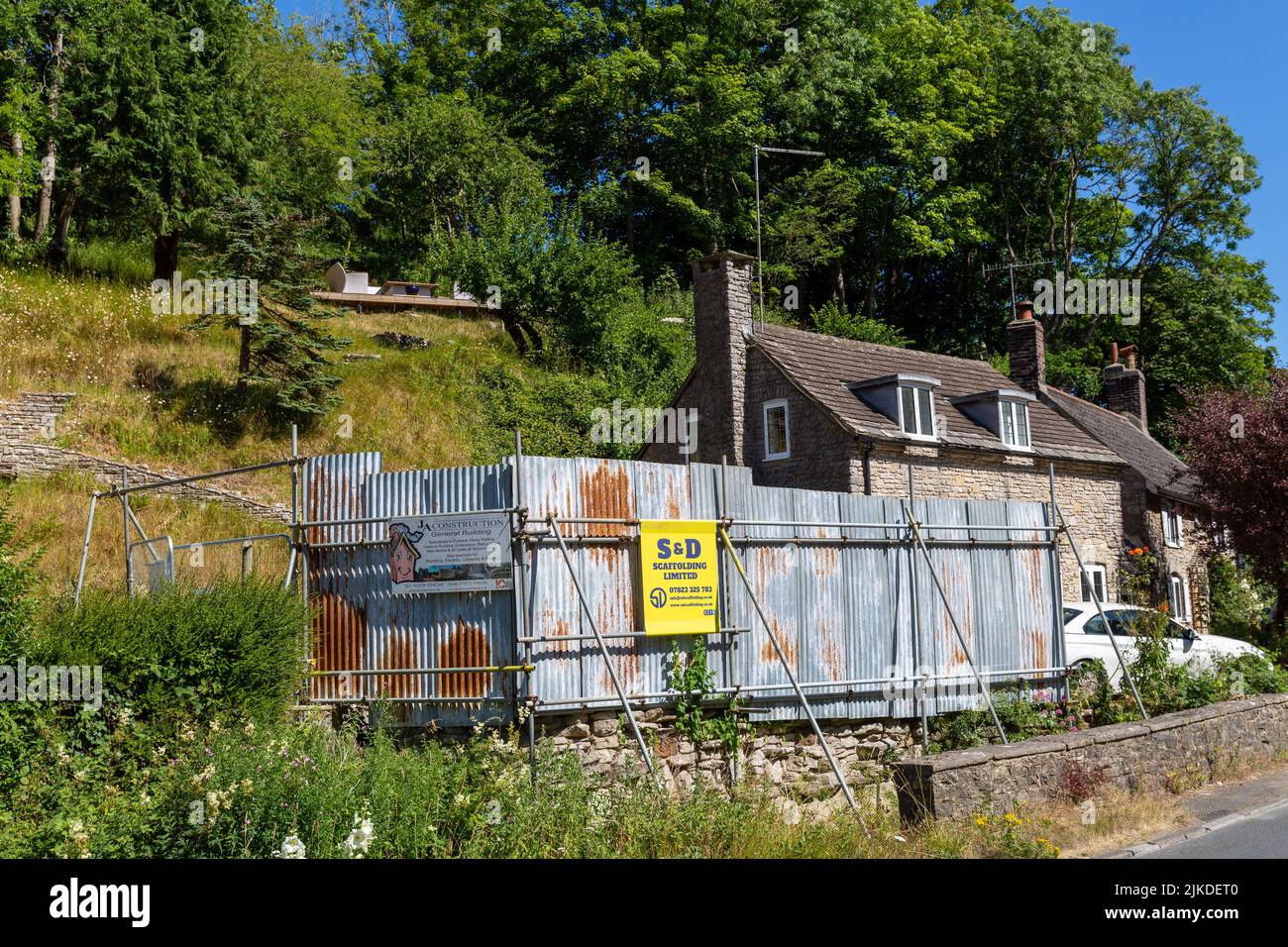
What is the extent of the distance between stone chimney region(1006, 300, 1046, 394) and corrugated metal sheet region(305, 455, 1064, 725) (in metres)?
21.0

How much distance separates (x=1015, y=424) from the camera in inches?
1171

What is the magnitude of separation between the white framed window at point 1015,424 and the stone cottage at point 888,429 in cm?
3

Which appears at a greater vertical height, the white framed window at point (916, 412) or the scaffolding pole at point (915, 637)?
the white framed window at point (916, 412)

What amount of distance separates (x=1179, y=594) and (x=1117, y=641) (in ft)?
59.6

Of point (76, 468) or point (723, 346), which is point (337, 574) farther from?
point (723, 346)

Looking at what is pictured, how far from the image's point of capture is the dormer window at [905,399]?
26562 millimetres

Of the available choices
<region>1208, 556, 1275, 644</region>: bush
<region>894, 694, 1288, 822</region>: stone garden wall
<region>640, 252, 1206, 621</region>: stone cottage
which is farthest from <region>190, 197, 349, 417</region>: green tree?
<region>1208, 556, 1275, 644</region>: bush

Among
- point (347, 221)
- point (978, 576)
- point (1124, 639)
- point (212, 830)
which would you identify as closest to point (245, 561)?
point (212, 830)

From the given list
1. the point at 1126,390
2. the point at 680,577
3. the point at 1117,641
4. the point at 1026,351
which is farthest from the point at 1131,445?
the point at 680,577

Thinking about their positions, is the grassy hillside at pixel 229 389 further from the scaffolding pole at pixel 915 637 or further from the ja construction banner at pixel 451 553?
the scaffolding pole at pixel 915 637

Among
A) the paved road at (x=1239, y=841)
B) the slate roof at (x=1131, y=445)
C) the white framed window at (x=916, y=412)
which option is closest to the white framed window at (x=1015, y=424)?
the white framed window at (x=916, y=412)

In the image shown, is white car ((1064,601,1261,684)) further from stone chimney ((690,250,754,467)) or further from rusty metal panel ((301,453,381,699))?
rusty metal panel ((301,453,381,699))

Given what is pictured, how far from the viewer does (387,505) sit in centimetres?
1207

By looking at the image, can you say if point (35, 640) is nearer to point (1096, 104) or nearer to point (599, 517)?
point (599, 517)
